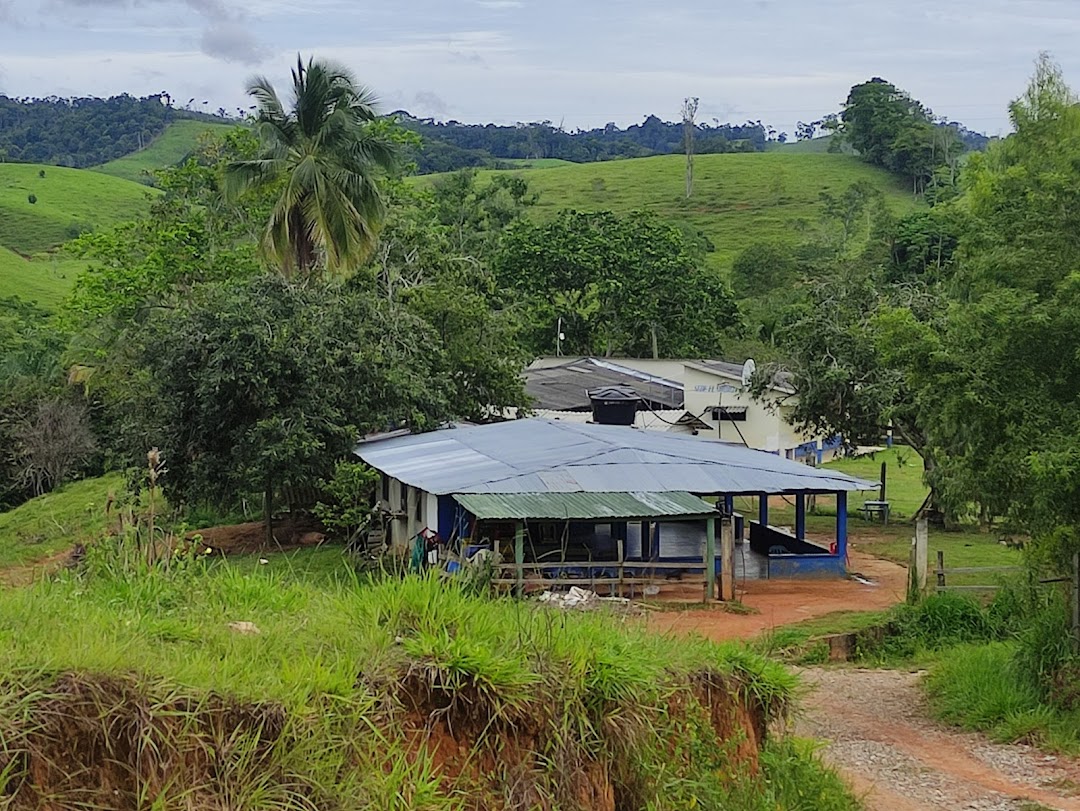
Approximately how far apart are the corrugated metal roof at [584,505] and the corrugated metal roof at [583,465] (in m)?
0.28

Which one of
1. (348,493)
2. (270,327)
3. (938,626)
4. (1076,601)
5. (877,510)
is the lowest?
(877,510)

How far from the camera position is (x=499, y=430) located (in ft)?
88.3

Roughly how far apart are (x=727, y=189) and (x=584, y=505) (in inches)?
3633

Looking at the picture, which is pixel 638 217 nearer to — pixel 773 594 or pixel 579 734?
pixel 773 594

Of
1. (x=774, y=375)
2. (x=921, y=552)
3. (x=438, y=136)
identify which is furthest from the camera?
(x=438, y=136)

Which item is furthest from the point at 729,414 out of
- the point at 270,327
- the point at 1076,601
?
the point at 1076,601

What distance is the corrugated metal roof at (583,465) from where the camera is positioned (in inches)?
833

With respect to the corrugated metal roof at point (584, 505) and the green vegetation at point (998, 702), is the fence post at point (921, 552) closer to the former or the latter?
the corrugated metal roof at point (584, 505)

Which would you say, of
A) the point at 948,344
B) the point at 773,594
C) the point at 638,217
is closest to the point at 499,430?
the point at 773,594

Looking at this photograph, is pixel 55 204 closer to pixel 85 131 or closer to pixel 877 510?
pixel 85 131

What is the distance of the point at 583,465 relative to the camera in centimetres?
2216

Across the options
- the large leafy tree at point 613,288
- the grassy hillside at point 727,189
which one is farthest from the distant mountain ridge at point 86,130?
the large leafy tree at point 613,288

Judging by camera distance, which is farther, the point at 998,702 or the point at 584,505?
the point at 584,505

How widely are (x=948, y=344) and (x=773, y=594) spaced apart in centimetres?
963
